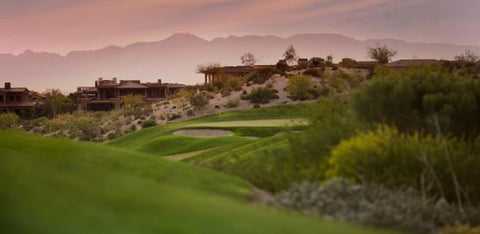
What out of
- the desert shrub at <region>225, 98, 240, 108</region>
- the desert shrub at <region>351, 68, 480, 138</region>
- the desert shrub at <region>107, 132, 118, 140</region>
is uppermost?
the desert shrub at <region>351, 68, 480, 138</region>

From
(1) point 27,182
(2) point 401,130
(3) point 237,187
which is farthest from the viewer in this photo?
(2) point 401,130

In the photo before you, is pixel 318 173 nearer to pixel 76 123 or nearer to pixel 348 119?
pixel 348 119

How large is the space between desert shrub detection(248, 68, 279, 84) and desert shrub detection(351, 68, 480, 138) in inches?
2220

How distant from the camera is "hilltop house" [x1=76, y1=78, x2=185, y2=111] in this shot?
105m

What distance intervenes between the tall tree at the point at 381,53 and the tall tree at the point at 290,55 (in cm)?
1810

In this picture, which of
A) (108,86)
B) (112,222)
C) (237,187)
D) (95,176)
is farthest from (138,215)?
(108,86)

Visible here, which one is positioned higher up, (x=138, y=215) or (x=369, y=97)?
(x=369, y=97)

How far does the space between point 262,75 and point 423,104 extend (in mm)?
62140

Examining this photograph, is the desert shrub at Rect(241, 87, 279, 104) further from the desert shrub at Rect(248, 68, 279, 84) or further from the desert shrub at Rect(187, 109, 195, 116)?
the desert shrub at Rect(248, 68, 279, 84)

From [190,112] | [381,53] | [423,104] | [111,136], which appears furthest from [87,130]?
[423,104]

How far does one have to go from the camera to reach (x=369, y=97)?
20.7m

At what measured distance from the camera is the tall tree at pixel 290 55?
10394 cm

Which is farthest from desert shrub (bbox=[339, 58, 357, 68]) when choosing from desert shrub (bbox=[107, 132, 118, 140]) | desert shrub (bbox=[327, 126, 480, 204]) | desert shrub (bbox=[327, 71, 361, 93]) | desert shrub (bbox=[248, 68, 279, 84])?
desert shrub (bbox=[327, 126, 480, 204])

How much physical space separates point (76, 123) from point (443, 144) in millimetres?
54614
